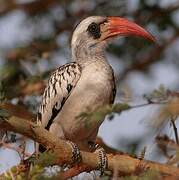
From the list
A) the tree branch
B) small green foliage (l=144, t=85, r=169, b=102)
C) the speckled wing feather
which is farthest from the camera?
the speckled wing feather

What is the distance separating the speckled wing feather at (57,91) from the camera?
19.2ft

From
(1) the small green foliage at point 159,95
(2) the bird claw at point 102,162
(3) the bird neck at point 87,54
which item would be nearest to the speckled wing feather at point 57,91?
(3) the bird neck at point 87,54

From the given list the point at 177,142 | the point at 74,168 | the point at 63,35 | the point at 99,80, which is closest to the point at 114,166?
the point at 74,168

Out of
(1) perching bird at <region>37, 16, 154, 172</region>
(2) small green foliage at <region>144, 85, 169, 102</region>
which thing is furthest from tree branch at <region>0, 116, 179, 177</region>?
(1) perching bird at <region>37, 16, 154, 172</region>

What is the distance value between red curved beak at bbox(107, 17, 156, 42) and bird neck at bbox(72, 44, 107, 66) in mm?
212

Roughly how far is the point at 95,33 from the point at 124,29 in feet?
1.18

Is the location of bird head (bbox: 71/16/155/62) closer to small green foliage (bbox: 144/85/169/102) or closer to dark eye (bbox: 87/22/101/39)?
dark eye (bbox: 87/22/101/39)

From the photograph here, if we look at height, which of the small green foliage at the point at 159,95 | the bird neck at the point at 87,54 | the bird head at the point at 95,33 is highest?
the small green foliage at the point at 159,95

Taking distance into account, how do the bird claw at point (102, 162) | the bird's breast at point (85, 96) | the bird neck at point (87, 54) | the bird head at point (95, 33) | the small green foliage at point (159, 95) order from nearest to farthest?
1. the small green foliage at point (159, 95)
2. the bird claw at point (102, 162)
3. the bird's breast at point (85, 96)
4. the bird neck at point (87, 54)
5. the bird head at point (95, 33)

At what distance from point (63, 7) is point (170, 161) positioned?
391cm

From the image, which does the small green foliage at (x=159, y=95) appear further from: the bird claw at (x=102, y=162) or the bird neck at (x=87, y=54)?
the bird neck at (x=87, y=54)

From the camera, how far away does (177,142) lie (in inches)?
164

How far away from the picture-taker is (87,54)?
249 inches

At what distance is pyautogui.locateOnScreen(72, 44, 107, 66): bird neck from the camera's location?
20.3 feet
